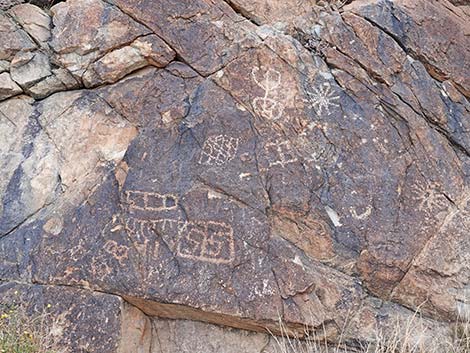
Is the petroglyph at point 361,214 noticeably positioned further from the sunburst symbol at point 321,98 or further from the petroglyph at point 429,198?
the sunburst symbol at point 321,98

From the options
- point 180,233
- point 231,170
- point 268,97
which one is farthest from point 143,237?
point 268,97

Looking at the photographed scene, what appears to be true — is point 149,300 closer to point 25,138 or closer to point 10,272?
point 10,272

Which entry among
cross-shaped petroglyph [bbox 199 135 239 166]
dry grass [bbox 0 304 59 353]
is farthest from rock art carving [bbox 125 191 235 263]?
dry grass [bbox 0 304 59 353]

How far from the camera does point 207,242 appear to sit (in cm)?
445

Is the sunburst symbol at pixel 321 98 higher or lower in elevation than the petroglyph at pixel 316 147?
higher

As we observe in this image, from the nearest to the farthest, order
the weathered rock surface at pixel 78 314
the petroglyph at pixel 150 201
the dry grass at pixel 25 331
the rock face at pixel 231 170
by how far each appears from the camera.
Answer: the dry grass at pixel 25 331
the weathered rock surface at pixel 78 314
the rock face at pixel 231 170
the petroglyph at pixel 150 201

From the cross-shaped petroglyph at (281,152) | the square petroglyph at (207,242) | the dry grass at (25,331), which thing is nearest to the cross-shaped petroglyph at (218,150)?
the cross-shaped petroglyph at (281,152)

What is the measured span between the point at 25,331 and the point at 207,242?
129cm

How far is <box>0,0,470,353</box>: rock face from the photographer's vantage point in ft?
14.4

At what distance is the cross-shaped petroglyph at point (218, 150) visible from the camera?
15.3ft

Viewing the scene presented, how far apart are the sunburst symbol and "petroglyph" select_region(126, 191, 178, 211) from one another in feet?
4.08

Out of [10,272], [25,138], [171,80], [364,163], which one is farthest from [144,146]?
[364,163]

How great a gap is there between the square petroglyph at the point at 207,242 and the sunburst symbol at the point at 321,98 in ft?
3.73

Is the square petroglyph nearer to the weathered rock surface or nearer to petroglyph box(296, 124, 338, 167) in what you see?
the weathered rock surface
